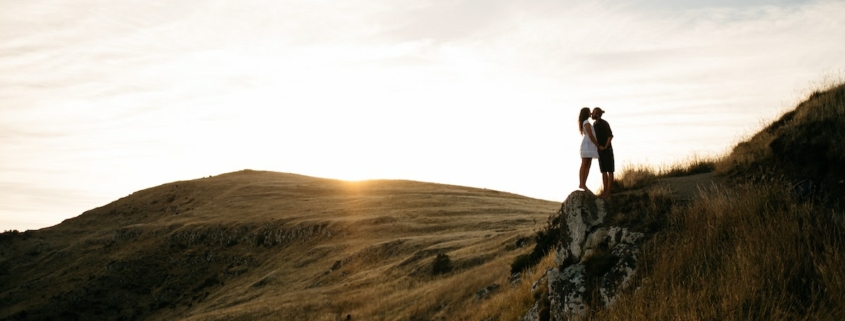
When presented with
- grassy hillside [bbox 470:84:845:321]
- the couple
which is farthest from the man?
grassy hillside [bbox 470:84:845:321]

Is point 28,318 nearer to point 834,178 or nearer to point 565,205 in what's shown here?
point 565,205

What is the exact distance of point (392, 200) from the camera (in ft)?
249

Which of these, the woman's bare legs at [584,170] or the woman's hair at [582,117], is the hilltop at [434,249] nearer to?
the woman's bare legs at [584,170]

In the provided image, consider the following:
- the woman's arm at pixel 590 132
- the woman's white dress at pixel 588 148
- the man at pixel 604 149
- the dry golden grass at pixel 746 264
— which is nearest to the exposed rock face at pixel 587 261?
the dry golden grass at pixel 746 264

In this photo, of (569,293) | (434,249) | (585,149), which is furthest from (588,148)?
(434,249)

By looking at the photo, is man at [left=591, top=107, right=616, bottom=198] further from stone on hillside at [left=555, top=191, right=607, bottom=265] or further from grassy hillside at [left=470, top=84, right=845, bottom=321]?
stone on hillside at [left=555, top=191, right=607, bottom=265]

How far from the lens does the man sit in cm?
1496

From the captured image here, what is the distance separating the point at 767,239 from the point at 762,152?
5934 mm

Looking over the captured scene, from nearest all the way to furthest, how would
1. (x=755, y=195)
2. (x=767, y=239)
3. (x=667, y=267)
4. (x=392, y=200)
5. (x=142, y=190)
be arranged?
(x=767, y=239) < (x=667, y=267) < (x=755, y=195) < (x=392, y=200) < (x=142, y=190)

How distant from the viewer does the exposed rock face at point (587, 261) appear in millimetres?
11352

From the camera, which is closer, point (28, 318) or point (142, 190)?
point (28, 318)

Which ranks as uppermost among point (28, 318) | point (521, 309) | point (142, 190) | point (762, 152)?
point (142, 190)

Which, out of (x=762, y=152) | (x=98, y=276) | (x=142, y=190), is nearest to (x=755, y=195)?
(x=762, y=152)

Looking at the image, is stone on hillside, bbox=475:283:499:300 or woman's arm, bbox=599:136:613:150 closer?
woman's arm, bbox=599:136:613:150
